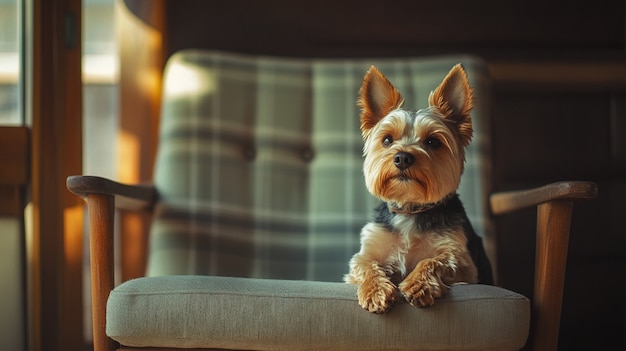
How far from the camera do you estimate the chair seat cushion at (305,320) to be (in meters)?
1.16

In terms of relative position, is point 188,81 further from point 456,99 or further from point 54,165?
point 456,99

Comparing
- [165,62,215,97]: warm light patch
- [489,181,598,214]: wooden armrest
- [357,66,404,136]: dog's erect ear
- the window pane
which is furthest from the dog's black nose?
the window pane

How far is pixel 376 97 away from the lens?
122cm

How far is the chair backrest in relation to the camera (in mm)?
1709

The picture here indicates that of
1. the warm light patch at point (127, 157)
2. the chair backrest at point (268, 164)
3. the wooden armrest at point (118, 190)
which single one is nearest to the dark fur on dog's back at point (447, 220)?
the chair backrest at point (268, 164)

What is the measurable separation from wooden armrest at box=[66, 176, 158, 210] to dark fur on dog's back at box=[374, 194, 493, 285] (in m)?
0.58

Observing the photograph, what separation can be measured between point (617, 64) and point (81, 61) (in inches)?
69.3

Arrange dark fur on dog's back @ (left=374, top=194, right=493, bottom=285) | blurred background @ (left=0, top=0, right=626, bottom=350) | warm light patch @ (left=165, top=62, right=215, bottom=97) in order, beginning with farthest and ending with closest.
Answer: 1. blurred background @ (left=0, top=0, right=626, bottom=350)
2. warm light patch @ (left=165, top=62, right=215, bottom=97)
3. dark fur on dog's back @ (left=374, top=194, right=493, bottom=285)

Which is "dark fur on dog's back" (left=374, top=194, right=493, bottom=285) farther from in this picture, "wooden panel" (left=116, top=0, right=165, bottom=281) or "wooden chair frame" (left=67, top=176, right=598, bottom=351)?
"wooden panel" (left=116, top=0, right=165, bottom=281)

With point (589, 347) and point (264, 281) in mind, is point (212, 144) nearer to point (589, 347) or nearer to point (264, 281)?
point (264, 281)

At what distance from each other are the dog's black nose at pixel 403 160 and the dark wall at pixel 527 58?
1.07 meters

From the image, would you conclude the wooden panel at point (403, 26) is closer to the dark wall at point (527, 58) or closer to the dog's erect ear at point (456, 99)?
the dark wall at point (527, 58)

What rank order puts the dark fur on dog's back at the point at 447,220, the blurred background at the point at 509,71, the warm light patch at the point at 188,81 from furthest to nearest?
the blurred background at the point at 509,71 < the warm light patch at the point at 188,81 < the dark fur on dog's back at the point at 447,220

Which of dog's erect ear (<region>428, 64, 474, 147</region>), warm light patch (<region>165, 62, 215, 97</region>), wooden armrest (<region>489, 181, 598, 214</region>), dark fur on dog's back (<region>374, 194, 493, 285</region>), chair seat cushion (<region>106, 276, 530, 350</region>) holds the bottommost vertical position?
chair seat cushion (<region>106, 276, 530, 350</region>)
